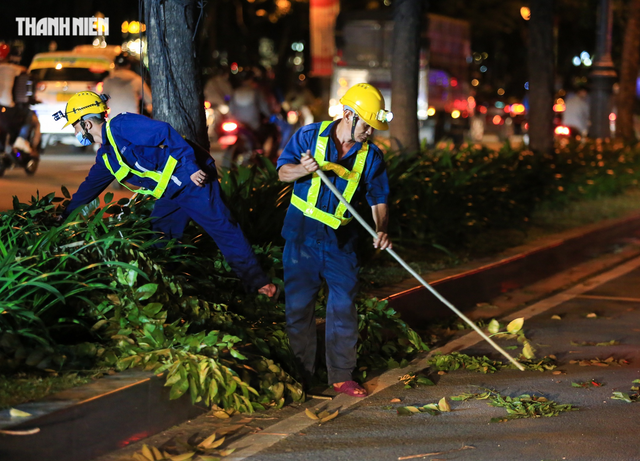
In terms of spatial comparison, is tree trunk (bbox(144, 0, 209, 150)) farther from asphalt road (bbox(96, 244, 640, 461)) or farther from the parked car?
the parked car

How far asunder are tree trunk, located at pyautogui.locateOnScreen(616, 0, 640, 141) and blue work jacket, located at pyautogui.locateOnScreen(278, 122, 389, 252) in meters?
16.4

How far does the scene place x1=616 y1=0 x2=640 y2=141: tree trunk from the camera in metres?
20.9

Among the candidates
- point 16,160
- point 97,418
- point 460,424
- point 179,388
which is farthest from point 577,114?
point 97,418

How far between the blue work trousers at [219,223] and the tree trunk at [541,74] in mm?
9287

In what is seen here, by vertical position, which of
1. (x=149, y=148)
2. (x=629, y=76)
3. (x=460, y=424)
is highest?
(x=629, y=76)

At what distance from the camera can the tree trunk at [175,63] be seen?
6.83m

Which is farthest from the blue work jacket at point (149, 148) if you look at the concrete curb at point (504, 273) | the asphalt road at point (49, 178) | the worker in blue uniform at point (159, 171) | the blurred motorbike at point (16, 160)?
the blurred motorbike at point (16, 160)

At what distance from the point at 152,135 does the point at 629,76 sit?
1746cm

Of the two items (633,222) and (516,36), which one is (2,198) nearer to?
(633,222)

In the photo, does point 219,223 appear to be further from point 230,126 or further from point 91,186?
point 230,126

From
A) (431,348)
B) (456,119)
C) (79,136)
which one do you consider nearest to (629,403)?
(431,348)

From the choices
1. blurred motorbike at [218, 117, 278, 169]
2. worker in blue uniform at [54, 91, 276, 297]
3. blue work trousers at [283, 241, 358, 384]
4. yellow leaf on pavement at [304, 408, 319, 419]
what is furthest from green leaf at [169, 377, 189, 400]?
A: blurred motorbike at [218, 117, 278, 169]

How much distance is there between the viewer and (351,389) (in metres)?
5.41

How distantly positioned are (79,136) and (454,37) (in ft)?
78.0
